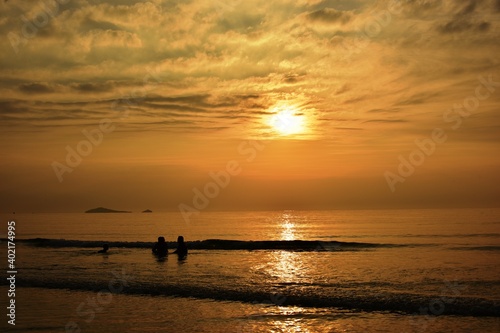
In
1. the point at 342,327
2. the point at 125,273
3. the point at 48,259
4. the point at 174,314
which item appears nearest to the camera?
the point at 342,327

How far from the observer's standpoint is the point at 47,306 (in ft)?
69.9

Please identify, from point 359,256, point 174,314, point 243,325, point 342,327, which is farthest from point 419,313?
point 359,256

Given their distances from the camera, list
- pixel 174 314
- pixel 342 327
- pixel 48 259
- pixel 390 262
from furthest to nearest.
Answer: pixel 48 259, pixel 390 262, pixel 174 314, pixel 342 327

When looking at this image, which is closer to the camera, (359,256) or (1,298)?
(1,298)

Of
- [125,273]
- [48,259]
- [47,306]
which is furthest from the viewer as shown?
[48,259]

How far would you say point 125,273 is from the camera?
107ft

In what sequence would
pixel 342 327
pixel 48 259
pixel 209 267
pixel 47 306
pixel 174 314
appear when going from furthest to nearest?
pixel 48 259 → pixel 209 267 → pixel 47 306 → pixel 174 314 → pixel 342 327

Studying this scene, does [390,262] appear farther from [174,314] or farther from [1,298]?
[1,298]

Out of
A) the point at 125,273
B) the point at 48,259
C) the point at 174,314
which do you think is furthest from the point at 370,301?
the point at 48,259

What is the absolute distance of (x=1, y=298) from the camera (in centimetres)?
2330

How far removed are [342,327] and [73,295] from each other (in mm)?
14884

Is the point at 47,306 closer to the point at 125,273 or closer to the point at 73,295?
the point at 73,295

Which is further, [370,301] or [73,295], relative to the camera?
[73,295]

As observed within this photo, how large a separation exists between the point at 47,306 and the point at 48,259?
78.7 feet
